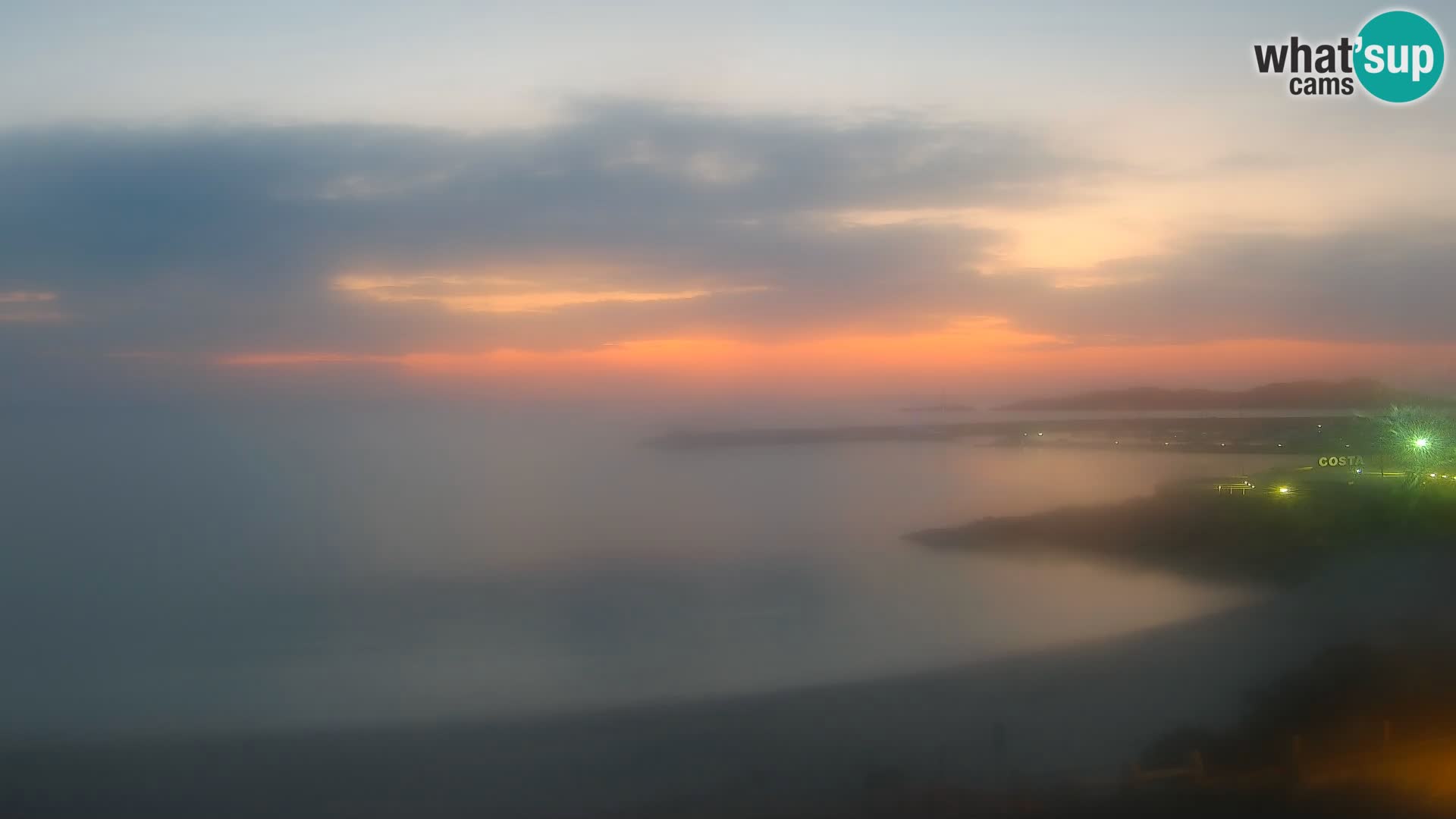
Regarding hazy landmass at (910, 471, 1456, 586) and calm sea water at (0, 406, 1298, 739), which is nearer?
calm sea water at (0, 406, 1298, 739)

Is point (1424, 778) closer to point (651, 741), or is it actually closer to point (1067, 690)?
point (1067, 690)

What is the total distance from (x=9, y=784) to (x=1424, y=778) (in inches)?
742

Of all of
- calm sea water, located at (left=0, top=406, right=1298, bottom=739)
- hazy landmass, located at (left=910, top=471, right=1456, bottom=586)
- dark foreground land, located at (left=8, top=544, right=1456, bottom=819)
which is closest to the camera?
dark foreground land, located at (left=8, top=544, right=1456, bottom=819)

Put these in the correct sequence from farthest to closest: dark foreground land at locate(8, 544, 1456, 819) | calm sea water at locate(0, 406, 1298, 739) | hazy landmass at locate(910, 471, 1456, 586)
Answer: hazy landmass at locate(910, 471, 1456, 586) < calm sea water at locate(0, 406, 1298, 739) < dark foreground land at locate(8, 544, 1456, 819)

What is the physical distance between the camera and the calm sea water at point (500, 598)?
2061 cm

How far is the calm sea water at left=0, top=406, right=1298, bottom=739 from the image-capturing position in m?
20.6

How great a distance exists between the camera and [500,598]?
101ft

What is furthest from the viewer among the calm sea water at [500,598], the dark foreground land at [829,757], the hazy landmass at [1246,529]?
the hazy landmass at [1246,529]

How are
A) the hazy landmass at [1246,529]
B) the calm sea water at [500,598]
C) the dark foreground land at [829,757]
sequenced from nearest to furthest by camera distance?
the dark foreground land at [829,757]
the calm sea water at [500,598]
the hazy landmass at [1246,529]

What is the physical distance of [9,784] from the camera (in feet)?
49.4

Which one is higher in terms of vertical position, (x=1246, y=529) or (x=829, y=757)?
(x=1246, y=529)

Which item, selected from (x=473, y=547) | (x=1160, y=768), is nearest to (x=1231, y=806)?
(x=1160, y=768)

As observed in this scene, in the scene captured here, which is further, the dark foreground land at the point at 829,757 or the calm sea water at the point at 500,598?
the calm sea water at the point at 500,598

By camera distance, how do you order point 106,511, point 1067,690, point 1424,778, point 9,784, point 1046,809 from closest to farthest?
1. point 1424,778
2. point 1046,809
3. point 9,784
4. point 1067,690
5. point 106,511
